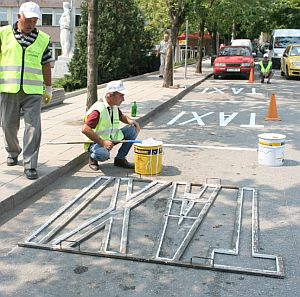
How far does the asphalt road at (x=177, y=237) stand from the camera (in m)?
3.77

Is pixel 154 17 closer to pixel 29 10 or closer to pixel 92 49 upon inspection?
pixel 92 49

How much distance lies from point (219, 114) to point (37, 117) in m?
7.68

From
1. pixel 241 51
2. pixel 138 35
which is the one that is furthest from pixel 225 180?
pixel 241 51

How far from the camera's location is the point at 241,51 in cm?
2512

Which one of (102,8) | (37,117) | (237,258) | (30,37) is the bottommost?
(237,258)

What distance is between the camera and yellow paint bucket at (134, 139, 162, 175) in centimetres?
662

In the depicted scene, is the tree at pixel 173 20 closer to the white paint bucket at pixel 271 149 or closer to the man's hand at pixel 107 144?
the white paint bucket at pixel 271 149

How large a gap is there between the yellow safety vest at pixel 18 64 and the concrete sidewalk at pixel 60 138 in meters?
1.04

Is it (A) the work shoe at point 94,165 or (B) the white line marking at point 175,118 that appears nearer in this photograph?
(A) the work shoe at point 94,165

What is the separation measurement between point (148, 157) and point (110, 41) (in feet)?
48.7

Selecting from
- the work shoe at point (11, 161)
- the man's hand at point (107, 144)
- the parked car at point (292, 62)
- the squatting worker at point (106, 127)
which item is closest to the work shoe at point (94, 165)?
the squatting worker at point (106, 127)

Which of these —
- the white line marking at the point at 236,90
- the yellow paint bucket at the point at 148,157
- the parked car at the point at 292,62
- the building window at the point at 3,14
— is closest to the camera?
the yellow paint bucket at the point at 148,157

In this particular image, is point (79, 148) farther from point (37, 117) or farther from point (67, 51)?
point (67, 51)

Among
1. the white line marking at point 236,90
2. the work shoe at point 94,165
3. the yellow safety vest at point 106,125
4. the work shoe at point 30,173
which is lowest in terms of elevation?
the work shoe at point 94,165
